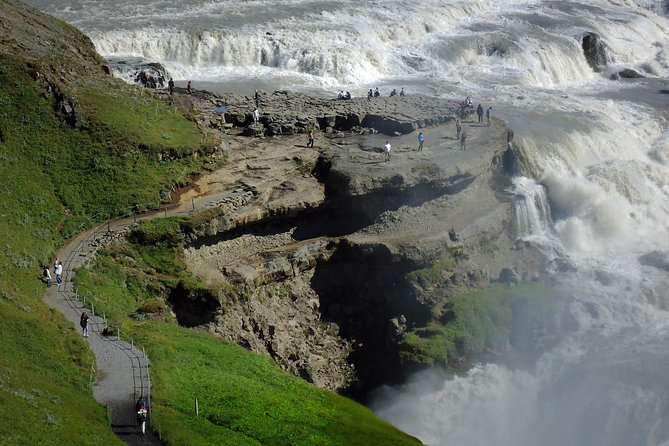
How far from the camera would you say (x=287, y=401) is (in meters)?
35.2

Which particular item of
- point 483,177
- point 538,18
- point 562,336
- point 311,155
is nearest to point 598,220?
point 483,177

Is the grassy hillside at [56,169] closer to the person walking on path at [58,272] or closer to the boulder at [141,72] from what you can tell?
the person walking on path at [58,272]

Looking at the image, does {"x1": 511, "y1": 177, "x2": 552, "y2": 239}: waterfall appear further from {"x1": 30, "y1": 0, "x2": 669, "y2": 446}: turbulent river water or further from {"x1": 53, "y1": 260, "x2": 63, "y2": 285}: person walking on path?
{"x1": 53, "y1": 260, "x2": 63, "y2": 285}: person walking on path

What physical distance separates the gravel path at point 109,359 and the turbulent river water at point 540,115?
14.8 metres

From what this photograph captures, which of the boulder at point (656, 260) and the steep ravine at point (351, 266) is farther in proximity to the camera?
the boulder at point (656, 260)

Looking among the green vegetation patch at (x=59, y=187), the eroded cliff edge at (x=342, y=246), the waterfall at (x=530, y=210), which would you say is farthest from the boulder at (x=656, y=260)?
the green vegetation patch at (x=59, y=187)

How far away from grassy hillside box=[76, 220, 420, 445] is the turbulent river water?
796 cm

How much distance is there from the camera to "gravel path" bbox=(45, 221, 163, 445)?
97.2 ft

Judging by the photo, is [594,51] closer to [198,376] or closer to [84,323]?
[198,376]

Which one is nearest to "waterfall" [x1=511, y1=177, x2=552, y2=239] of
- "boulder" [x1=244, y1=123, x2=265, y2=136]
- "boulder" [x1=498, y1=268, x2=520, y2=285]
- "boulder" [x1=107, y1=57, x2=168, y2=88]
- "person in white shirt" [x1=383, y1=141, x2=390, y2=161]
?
"boulder" [x1=498, y1=268, x2=520, y2=285]

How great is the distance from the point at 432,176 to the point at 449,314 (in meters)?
8.75

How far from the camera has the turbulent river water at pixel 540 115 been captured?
4306 cm

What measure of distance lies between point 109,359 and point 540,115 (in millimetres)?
44495

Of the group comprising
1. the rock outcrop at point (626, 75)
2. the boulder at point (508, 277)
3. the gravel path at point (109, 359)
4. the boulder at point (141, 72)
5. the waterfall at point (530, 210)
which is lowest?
the boulder at point (508, 277)
